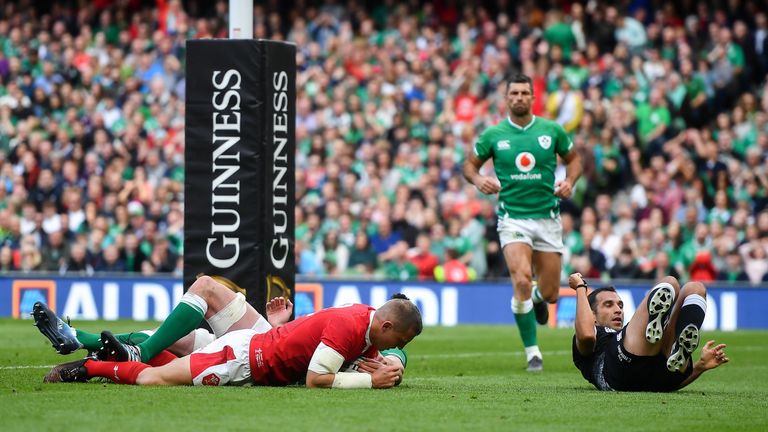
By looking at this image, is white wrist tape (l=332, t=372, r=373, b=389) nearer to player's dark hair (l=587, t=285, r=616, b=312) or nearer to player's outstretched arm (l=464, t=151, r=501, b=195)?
player's dark hair (l=587, t=285, r=616, b=312)

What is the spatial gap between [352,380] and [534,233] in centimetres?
428

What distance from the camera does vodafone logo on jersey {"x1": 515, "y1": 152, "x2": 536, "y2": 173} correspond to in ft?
43.3

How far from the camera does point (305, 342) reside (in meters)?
9.23

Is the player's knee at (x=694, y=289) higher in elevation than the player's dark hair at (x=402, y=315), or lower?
higher

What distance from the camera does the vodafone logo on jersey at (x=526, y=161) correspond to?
13203 millimetres

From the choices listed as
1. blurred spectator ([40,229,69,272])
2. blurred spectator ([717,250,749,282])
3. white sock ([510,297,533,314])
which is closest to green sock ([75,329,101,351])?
white sock ([510,297,533,314])

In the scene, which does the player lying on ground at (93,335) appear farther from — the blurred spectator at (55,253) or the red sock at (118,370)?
the blurred spectator at (55,253)

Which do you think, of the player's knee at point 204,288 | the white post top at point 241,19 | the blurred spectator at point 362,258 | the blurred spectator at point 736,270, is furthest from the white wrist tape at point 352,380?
the blurred spectator at point 362,258

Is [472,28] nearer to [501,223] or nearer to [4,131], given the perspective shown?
[4,131]

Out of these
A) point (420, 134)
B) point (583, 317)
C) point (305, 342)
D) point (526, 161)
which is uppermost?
point (420, 134)

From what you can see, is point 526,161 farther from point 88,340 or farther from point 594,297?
point 88,340

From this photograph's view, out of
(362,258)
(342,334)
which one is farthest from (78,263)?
(342,334)

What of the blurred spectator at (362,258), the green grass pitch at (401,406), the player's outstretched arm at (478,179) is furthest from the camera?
the blurred spectator at (362,258)

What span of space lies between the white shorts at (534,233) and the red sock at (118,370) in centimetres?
462
